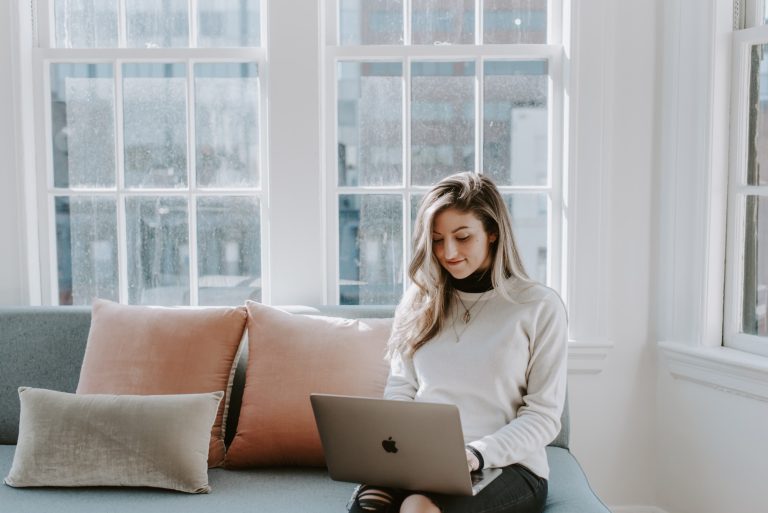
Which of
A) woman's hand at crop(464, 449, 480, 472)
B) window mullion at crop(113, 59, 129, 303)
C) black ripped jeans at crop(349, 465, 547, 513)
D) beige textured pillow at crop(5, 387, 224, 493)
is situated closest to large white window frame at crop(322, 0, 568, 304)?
window mullion at crop(113, 59, 129, 303)

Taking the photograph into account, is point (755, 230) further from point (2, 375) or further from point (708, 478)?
point (2, 375)

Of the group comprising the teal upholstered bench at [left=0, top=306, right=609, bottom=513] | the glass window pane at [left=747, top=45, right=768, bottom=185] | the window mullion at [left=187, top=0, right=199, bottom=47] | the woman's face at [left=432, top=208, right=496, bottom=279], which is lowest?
the teal upholstered bench at [left=0, top=306, right=609, bottom=513]

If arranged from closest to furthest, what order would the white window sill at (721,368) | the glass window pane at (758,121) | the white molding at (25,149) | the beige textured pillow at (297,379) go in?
the beige textured pillow at (297,379)
the white window sill at (721,368)
the glass window pane at (758,121)
the white molding at (25,149)

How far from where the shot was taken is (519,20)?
9.88 feet

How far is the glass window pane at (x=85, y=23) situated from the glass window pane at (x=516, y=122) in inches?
56.5

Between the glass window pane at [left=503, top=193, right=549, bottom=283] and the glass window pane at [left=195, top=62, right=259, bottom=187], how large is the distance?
3.25 feet

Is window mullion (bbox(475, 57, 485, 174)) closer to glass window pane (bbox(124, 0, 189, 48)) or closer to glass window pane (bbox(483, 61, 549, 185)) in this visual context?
glass window pane (bbox(483, 61, 549, 185))

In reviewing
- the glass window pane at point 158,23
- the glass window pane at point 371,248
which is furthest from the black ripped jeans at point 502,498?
the glass window pane at point 158,23

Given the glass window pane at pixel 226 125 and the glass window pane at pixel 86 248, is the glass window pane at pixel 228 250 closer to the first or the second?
the glass window pane at pixel 226 125

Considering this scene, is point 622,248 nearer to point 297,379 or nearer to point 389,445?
point 297,379

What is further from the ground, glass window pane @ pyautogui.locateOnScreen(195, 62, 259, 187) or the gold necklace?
glass window pane @ pyautogui.locateOnScreen(195, 62, 259, 187)

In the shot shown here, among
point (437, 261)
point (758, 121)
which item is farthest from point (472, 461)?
point (758, 121)

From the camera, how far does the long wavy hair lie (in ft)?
7.08

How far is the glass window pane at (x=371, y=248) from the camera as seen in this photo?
3.07 meters
